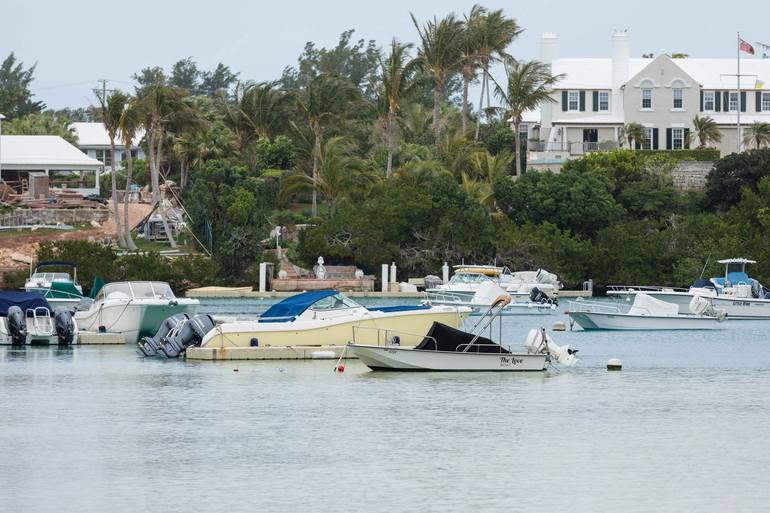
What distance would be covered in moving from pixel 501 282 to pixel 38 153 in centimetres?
4300

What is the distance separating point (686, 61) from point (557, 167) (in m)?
16.8

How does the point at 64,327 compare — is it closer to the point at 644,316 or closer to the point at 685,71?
the point at 644,316

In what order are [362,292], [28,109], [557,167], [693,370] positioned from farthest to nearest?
[28,109] → [557,167] → [362,292] → [693,370]

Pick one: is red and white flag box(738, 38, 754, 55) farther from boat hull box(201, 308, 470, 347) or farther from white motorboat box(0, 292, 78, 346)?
white motorboat box(0, 292, 78, 346)

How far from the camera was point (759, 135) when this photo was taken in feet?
324

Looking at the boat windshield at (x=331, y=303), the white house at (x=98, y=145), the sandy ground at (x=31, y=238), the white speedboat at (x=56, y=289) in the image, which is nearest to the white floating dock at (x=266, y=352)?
the boat windshield at (x=331, y=303)

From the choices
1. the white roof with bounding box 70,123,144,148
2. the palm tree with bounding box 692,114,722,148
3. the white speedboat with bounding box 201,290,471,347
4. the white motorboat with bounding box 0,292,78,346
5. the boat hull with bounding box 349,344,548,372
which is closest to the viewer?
the boat hull with bounding box 349,344,548,372

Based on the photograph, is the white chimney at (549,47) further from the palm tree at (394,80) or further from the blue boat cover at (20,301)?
the blue boat cover at (20,301)

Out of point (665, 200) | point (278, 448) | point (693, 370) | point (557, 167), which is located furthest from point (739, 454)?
point (557, 167)

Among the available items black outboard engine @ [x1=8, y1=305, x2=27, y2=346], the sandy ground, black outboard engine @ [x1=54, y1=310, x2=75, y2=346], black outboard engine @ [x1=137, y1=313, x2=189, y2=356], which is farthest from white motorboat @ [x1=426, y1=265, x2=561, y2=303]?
the sandy ground

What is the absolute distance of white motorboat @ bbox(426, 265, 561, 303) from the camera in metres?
70.6

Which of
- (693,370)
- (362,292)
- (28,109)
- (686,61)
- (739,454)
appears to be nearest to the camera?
(739,454)

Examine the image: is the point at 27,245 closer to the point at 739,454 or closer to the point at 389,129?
the point at 389,129

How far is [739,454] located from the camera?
96.0 ft
